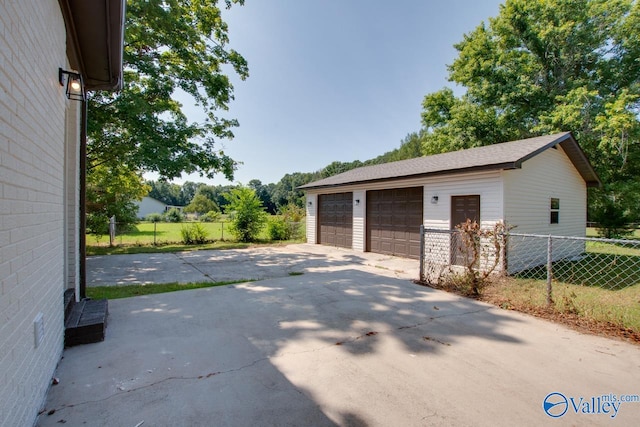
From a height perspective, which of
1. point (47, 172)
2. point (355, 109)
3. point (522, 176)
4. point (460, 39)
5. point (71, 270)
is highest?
point (460, 39)

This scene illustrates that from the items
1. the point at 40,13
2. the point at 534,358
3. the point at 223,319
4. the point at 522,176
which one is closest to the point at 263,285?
the point at 223,319

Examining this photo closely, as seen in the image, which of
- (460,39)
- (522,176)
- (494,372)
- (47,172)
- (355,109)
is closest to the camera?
(47,172)

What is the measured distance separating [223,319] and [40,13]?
3474mm

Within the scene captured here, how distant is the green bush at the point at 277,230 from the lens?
49.9 feet

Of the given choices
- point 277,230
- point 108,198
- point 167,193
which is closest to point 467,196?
point 277,230

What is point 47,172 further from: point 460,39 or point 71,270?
point 460,39

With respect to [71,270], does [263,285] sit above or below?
below

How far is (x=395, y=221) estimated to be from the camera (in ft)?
32.3

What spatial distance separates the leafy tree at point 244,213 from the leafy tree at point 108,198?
4.27 metres

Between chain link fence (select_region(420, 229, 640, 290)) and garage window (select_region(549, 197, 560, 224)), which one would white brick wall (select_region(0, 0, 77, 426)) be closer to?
chain link fence (select_region(420, 229, 640, 290))

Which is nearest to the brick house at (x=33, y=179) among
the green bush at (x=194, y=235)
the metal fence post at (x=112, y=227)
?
the metal fence post at (x=112, y=227)

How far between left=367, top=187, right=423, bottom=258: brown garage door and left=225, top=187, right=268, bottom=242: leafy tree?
6266 millimetres

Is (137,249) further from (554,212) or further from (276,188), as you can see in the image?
(276,188)

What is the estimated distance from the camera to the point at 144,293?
522 cm
